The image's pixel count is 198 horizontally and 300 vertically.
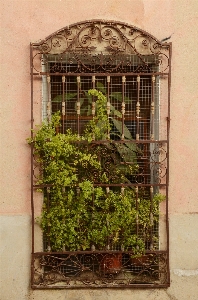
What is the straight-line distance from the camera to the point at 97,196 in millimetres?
3686

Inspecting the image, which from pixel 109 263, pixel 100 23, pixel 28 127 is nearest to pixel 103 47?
pixel 100 23

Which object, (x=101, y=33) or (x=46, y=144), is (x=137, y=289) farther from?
(x=101, y=33)

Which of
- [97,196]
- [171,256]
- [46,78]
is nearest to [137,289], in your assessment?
[171,256]

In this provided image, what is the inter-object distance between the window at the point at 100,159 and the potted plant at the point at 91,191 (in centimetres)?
1

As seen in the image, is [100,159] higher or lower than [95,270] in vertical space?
higher

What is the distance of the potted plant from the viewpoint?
3.67 meters

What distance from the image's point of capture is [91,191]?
3.69 m

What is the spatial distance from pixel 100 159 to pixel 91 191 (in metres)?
0.37

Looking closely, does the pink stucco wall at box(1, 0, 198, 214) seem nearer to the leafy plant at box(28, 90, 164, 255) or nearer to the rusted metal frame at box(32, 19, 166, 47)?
the rusted metal frame at box(32, 19, 166, 47)

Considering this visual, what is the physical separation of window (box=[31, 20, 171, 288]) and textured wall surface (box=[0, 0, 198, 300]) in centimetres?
11

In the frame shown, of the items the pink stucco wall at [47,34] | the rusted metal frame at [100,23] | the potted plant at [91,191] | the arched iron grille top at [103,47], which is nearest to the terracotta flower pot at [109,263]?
the potted plant at [91,191]

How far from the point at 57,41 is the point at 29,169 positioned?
4.84 ft

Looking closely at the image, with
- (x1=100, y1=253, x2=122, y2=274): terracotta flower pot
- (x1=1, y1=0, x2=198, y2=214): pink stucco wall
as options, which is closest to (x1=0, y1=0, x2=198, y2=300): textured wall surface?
(x1=1, y1=0, x2=198, y2=214): pink stucco wall

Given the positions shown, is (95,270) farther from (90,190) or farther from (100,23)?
(100,23)
